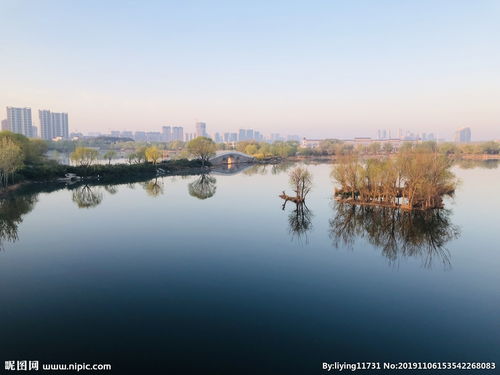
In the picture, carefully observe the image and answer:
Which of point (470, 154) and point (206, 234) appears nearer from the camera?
point (206, 234)

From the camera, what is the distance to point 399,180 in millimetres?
16859

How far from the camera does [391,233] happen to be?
12.1 metres

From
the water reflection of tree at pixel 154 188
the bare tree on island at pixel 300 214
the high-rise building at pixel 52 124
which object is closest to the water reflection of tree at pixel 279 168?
the water reflection of tree at pixel 154 188

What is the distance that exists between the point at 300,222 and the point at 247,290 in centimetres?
683

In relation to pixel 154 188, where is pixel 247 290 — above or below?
below

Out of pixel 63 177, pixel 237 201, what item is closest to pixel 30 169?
pixel 63 177

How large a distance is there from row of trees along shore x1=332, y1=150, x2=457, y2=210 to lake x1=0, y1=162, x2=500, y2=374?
1.82 meters

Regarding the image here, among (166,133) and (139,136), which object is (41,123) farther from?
(166,133)

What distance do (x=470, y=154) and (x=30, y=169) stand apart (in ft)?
234

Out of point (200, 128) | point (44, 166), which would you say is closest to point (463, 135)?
point (200, 128)

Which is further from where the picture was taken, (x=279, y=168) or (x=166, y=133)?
(x=166, y=133)

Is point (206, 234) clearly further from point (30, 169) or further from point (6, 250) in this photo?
point (30, 169)

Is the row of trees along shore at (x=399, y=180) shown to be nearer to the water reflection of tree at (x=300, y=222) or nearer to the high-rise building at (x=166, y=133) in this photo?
the water reflection of tree at (x=300, y=222)

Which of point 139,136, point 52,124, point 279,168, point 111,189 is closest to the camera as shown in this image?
point 111,189
